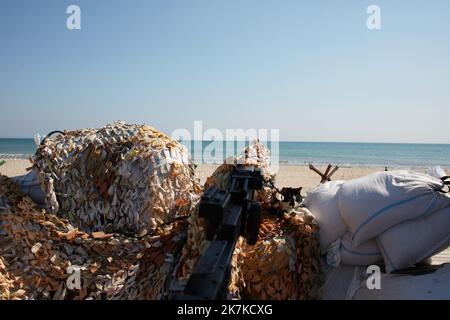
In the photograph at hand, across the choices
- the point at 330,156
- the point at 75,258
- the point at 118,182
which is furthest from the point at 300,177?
the point at 330,156

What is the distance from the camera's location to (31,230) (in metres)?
3.14

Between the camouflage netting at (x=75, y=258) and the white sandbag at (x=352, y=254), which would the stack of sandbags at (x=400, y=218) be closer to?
the white sandbag at (x=352, y=254)

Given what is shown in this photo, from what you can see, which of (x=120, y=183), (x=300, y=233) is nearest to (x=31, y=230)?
(x=120, y=183)

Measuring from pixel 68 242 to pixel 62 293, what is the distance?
0.48 metres

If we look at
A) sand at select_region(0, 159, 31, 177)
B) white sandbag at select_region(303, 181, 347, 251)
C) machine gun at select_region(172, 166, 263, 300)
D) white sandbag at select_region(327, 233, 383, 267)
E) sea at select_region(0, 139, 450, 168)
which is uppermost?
machine gun at select_region(172, 166, 263, 300)

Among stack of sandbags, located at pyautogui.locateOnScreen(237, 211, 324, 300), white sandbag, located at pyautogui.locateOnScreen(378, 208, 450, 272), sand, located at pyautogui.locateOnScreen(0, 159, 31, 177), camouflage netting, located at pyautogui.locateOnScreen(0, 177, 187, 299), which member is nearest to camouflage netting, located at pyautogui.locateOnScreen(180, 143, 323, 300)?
stack of sandbags, located at pyautogui.locateOnScreen(237, 211, 324, 300)

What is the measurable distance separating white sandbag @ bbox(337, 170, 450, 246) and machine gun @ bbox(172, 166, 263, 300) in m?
1.39

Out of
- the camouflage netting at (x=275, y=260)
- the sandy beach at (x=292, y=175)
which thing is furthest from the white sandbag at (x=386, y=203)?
the sandy beach at (x=292, y=175)

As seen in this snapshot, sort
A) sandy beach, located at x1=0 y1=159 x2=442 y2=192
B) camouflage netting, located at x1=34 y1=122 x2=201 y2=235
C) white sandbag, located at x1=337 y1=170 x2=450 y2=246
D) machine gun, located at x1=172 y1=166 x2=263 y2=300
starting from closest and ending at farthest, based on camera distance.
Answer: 1. machine gun, located at x1=172 y1=166 x2=263 y2=300
2. white sandbag, located at x1=337 y1=170 x2=450 y2=246
3. camouflage netting, located at x1=34 y1=122 x2=201 y2=235
4. sandy beach, located at x1=0 y1=159 x2=442 y2=192

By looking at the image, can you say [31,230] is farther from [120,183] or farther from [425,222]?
[425,222]

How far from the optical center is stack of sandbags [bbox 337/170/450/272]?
3201 mm

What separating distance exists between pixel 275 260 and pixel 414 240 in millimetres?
1429

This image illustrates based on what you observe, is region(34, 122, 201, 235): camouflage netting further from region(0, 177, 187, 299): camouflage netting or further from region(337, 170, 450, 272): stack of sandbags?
region(337, 170, 450, 272): stack of sandbags

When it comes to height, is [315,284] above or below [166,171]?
below
